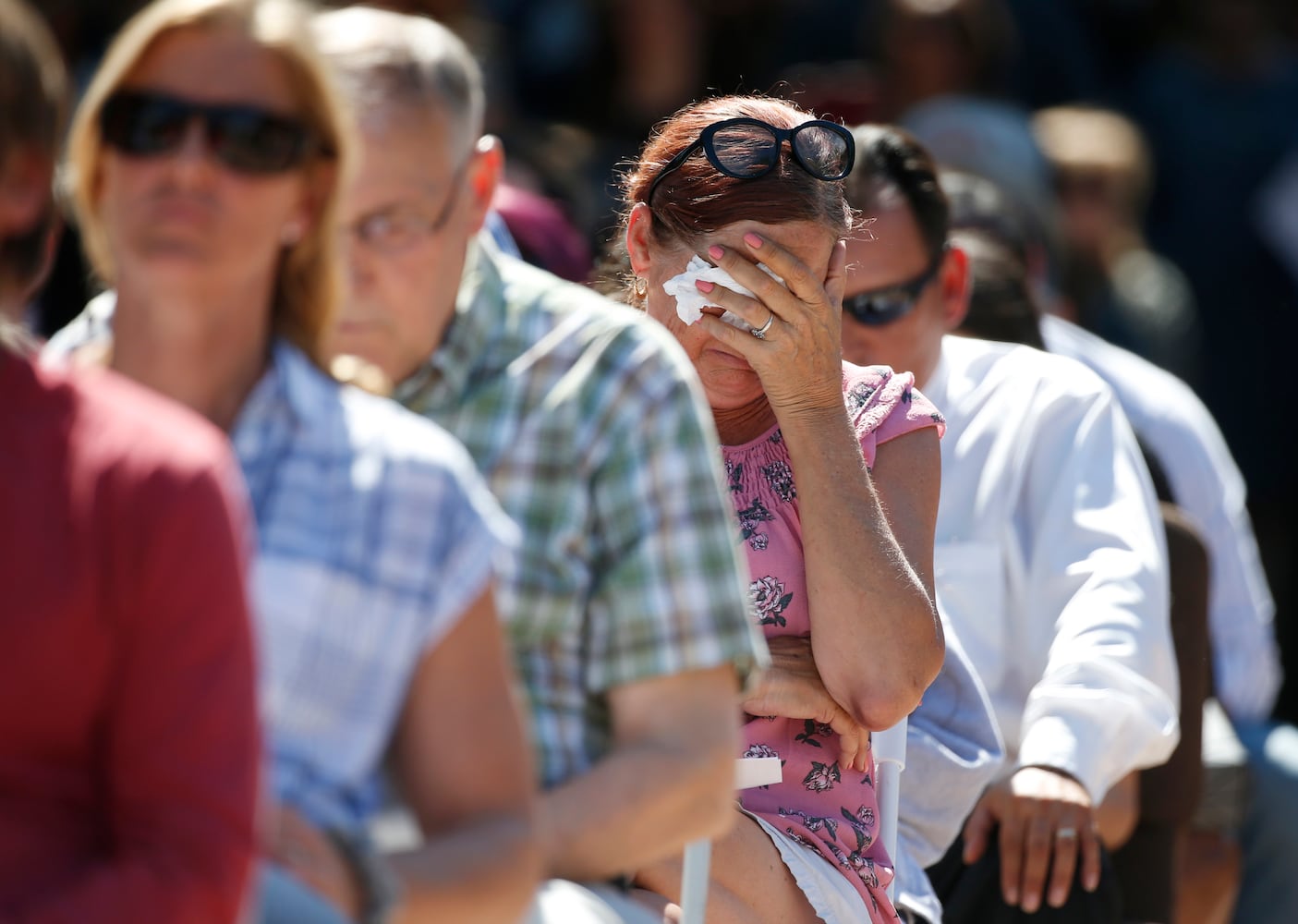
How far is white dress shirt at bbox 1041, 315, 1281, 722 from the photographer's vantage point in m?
4.09

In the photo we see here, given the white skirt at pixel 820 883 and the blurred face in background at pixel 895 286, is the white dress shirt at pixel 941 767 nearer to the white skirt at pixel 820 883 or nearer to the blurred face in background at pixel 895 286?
the white skirt at pixel 820 883

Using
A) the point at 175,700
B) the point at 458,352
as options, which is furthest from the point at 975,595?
the point at 175,700

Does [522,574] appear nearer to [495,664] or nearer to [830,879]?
[495,664]

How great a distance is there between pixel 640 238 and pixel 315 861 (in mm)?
1263

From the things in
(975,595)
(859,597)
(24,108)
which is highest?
(24,108)

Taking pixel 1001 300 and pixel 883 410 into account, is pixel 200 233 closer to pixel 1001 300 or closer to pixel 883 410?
pixel 883 410

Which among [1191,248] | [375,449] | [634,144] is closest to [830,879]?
[375,449]

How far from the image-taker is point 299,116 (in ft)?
5.99

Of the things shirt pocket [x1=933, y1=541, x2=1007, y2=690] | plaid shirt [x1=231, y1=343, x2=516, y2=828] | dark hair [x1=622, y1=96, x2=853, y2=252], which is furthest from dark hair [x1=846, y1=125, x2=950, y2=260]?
plaid shirt [x1=231, y1=343, x2=516, y2=828]

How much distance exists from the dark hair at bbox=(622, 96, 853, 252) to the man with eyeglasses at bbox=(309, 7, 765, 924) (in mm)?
358

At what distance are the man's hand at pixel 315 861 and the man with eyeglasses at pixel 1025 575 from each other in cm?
141

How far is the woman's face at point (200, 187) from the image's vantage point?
1.79 metres

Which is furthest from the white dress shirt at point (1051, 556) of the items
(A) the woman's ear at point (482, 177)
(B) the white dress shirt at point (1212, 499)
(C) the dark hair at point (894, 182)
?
(A) the woman's ear at point (482, 177)

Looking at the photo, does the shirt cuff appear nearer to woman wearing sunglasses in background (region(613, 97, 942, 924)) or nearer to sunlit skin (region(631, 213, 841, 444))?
woman wearing sunglasses in background (region(613, 97, 942, 924))
